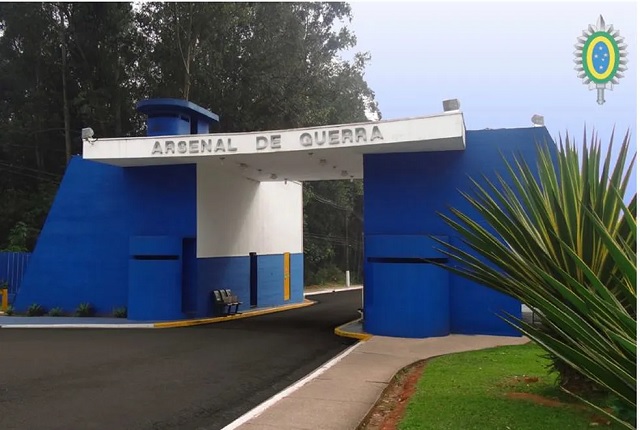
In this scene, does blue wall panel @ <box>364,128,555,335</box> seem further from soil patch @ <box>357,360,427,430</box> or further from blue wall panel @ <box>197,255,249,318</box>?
blue wall panel @ <box>197,255,249,318</box>

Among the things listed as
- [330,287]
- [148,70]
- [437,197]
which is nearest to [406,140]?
[437,197]

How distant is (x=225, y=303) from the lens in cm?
1894

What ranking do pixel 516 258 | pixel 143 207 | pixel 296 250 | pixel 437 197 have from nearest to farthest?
pixel 516 258
pixel 437 197
pixel 143 207
pixel 296 250

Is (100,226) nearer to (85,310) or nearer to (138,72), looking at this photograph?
(85,310)

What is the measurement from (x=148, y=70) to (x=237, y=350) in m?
24.3

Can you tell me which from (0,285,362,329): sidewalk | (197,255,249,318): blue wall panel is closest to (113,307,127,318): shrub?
(0,285,362,329): sidewalk

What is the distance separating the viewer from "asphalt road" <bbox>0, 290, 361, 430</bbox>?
7168 millimetres

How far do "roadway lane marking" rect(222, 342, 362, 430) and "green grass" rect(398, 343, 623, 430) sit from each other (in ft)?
5.36

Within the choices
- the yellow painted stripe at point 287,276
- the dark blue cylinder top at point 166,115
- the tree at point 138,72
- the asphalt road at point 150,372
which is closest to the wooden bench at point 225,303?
the asphalt road at point 150,372

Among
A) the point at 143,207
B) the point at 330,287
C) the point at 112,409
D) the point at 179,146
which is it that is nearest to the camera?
the point at 112,409

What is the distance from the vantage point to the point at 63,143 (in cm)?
3681

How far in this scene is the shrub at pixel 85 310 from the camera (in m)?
18.7

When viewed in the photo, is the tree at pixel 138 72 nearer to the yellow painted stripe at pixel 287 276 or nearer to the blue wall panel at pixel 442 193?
the yellow painted stripe at pixel 287 276

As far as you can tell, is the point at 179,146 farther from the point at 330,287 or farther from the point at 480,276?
the point at 330,287
